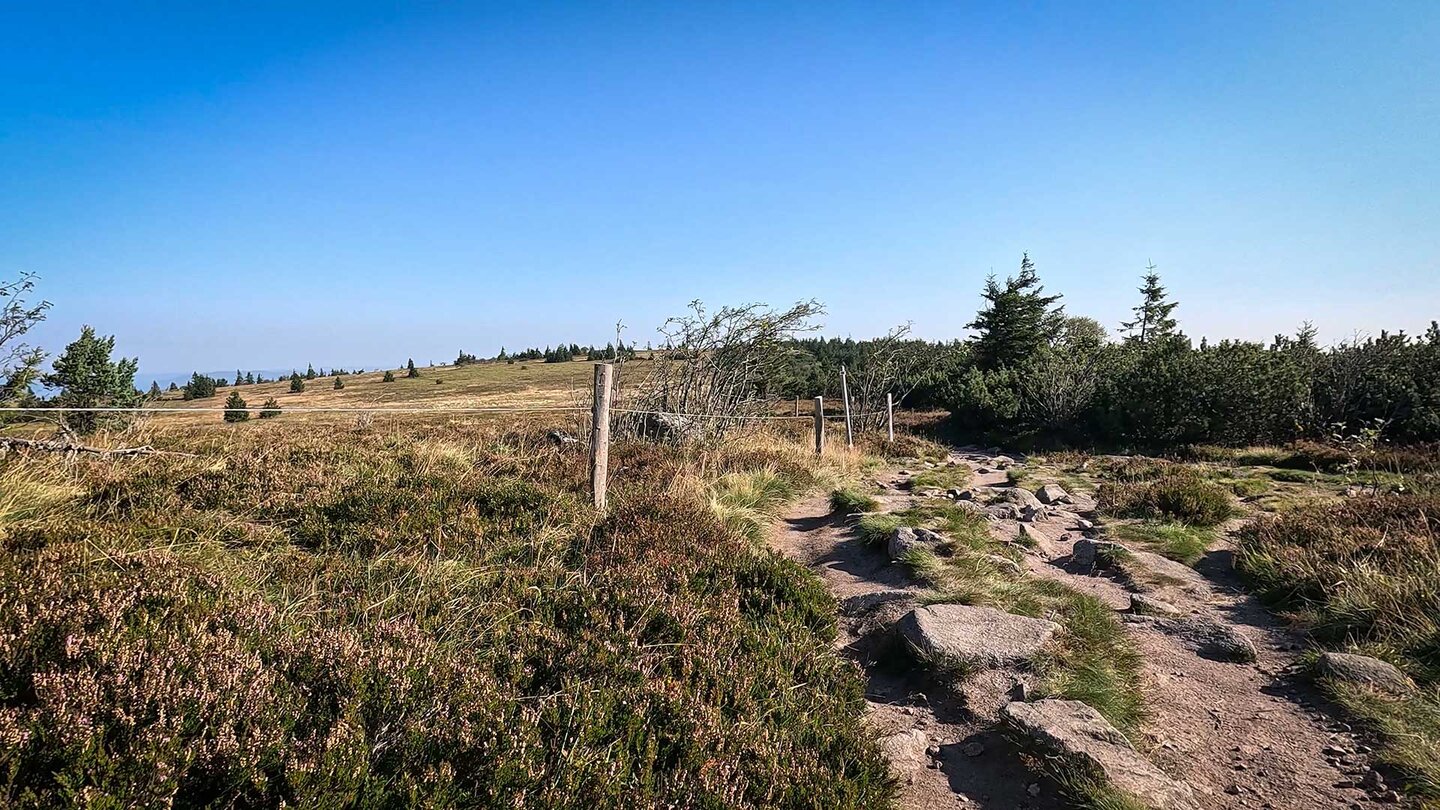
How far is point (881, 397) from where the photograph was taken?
21594 millimetres

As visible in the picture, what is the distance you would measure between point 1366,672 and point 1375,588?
4.71ft

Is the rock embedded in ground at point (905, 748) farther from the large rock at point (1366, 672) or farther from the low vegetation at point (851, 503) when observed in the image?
the low vegetation at point (851, 503)

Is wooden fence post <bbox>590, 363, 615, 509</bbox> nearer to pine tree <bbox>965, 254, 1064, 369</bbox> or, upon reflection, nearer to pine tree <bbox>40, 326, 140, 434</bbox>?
pine tree <bbox>40, 326, 140, 434</bbox>

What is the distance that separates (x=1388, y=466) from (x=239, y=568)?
52.1 ft

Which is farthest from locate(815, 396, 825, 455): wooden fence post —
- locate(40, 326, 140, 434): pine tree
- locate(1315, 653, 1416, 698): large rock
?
locate(40, 326, 140, 434): pine tree

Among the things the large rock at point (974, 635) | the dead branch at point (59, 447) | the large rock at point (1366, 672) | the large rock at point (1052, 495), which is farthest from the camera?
the large rock at point (1052, 495)

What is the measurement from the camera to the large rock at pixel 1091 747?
2727mm

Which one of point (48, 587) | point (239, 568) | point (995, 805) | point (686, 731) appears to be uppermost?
point (48, 587)

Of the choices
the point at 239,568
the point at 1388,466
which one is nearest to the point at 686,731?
the point at 239,568

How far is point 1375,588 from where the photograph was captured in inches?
180

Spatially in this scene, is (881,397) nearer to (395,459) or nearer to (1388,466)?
(1388,466)

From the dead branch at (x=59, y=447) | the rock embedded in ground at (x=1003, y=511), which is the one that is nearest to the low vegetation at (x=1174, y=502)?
the rock embedded in ground at (x=1003, y=511)

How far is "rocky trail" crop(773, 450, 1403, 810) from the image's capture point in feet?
9.43

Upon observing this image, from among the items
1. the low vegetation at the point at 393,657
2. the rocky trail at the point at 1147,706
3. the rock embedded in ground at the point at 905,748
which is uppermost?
the low vegetation at the point at 393,657
